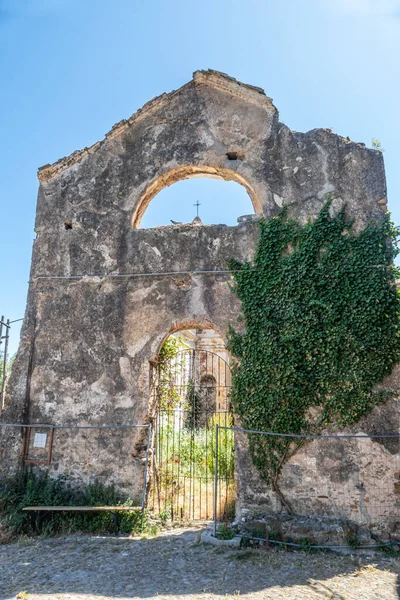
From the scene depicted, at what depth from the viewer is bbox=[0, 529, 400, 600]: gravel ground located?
4.62m

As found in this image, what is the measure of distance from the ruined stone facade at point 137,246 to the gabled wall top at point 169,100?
20mm

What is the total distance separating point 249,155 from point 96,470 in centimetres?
624

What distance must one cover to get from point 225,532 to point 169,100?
25.7 feet

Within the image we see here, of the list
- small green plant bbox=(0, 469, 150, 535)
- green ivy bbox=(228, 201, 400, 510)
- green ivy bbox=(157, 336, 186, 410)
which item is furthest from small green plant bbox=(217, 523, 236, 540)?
green ivy bbox=(157, 336, 186, 410)

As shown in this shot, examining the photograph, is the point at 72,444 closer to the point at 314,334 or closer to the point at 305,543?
the point at 305,543

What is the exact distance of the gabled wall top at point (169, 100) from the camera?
8.44 meters

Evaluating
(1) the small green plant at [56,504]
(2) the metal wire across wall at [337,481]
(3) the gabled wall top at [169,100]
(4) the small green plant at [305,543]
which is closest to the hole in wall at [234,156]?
(3) the gabled wall top at [169,100]

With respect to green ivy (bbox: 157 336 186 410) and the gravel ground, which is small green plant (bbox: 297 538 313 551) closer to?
the gravel ground

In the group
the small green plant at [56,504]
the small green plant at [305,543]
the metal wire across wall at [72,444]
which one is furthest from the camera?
the metal wire across wall at [72,444]

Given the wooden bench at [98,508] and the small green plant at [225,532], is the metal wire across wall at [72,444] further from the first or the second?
the small green plant at [225,532]

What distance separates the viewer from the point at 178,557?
18.5ft

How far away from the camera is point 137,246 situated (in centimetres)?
823

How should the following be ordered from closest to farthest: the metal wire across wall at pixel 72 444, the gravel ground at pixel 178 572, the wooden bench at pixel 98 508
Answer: the gravel ground at pixel 178 572
the wooden bench at pixel 98 508
the metal wire across wall at pixel 72 444

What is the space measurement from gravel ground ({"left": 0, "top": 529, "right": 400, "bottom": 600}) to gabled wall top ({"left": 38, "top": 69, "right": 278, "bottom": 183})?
6755 millimetres
